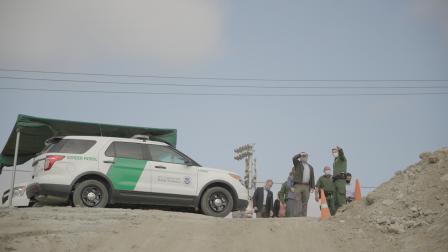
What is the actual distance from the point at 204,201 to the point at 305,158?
267 cm

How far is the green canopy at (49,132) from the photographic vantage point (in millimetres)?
13695

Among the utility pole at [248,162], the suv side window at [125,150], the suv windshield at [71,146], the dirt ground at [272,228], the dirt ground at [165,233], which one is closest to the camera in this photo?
the dirt ground at [272,228]

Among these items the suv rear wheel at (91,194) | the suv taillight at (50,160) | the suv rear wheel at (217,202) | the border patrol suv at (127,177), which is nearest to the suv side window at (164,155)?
the border patrol suv at (127,177)

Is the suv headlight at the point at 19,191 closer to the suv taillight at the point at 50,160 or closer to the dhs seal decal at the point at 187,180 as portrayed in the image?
the suv taillight at the point at 50,160

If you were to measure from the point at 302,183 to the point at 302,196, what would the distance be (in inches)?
13.2

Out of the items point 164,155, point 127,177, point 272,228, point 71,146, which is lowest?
point 272,228

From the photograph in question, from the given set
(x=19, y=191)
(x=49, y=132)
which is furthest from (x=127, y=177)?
(x=19, y=191)

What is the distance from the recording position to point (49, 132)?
14156 millimetres

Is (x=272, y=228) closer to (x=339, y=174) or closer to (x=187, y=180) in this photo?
(x=187, y=180)

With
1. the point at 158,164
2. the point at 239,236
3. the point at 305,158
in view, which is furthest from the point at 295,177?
the point at 239,236

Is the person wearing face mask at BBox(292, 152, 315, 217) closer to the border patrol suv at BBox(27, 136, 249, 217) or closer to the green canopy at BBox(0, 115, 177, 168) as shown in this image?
the border patrol suv at BBox(27, 136, 249, 217)

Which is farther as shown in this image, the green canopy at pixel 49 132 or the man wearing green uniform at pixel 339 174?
the green canopy at pixel 49 132

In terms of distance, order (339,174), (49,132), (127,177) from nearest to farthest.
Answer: (127,177), (339,174), (49,132)

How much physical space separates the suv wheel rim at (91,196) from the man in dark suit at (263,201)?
17.2 feet
